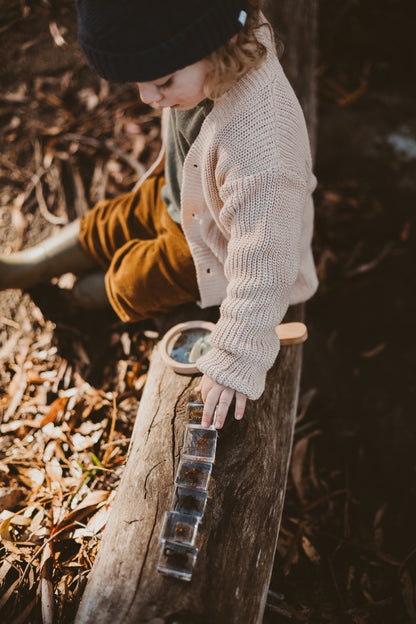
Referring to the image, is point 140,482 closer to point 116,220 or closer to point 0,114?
point 116,220

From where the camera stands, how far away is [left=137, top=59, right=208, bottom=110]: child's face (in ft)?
4.17

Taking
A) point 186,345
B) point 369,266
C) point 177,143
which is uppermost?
point 177,143

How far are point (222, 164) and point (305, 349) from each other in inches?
56.4

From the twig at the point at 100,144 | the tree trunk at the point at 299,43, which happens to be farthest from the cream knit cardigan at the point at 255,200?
the twig at the point at 100,144

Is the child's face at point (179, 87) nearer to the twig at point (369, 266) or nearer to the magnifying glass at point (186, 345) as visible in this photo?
the magnifying glass at point (186, 345)

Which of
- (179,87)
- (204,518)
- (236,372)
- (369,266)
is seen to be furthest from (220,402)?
(369,266)

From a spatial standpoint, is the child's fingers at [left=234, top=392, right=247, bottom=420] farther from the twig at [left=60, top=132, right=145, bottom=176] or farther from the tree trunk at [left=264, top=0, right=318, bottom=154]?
the twig at [left=60, top=132, right=145, bottom=176]

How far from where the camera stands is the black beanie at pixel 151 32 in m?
1.11

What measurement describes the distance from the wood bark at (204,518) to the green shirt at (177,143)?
70 cm

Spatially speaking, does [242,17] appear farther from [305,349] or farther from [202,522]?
[305,349]

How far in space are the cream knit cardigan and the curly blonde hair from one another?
0.06 metres

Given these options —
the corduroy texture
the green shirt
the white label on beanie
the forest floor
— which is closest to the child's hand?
the corduroy texture

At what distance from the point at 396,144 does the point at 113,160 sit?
1988 millimetres

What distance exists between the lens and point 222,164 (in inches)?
54.6
